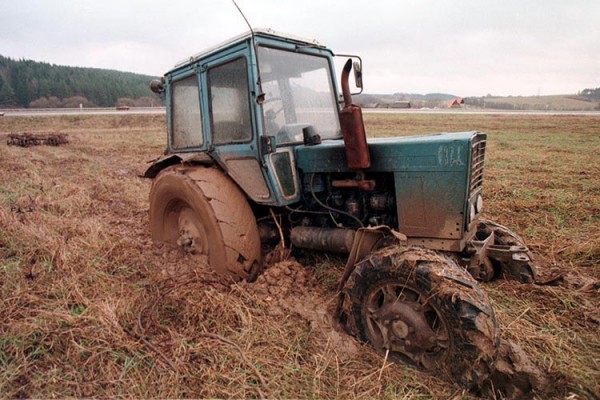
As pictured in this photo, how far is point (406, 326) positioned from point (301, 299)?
3.39ft

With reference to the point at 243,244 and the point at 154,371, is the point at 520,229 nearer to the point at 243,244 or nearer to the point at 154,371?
the point at 243,244

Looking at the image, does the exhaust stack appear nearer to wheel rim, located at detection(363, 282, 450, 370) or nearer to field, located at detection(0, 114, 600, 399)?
wheel rim, located at detection(363, 282, 450, 370)

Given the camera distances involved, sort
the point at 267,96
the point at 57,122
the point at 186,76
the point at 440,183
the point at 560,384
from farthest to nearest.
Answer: the point at 57,122
the point at 186,76
the point at 267,96
the point at 440,183
the point at 560,384

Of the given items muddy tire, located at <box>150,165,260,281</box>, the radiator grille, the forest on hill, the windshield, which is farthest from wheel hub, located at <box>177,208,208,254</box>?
the forest on hill

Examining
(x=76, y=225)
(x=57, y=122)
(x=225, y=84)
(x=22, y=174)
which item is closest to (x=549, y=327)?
(x=225, y=84)

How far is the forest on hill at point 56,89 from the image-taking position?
2554 inches

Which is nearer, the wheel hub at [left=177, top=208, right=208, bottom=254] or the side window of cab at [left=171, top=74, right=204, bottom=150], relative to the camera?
the wheel hub at [left=177, top=208, right=208, bottom=254]

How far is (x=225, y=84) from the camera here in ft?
11.9

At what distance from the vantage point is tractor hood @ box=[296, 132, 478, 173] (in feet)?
8.76

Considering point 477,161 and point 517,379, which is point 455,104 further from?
point 517,379

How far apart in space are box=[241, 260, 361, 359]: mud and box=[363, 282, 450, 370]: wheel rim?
22 centimetres

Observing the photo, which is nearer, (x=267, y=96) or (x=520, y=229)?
(x=267, y=96)

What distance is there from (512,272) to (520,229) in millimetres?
1808

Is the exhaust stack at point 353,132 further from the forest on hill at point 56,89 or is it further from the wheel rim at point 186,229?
the forest on hill at point 56,89
